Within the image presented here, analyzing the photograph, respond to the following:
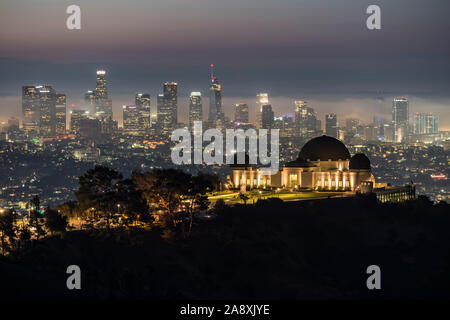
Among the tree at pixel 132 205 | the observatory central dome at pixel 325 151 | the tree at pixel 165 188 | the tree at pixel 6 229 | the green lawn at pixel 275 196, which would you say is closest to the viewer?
the tree at pixel 6 229

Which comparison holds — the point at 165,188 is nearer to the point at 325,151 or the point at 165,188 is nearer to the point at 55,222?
the point at 55,222

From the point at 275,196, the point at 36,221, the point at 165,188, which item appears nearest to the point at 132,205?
the point at 165,188

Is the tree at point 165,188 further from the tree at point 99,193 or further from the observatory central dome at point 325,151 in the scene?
the observatory central dome at point 325,151

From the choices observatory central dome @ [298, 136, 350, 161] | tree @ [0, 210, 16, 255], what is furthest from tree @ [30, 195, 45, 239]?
observatory central dome @ [298, 136, 350, 161]

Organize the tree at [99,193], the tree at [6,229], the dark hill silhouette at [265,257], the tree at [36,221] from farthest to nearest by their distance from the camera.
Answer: the tree at [99,193] < the tree at [36,221] < the tree at [6,229] < the dark hill silhouette at [265,257]

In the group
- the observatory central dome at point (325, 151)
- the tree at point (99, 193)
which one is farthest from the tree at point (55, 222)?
the observatory central dome at point (325, 151)

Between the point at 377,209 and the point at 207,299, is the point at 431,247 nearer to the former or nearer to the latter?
the point at 377,209

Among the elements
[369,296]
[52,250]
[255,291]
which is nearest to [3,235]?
[52,250]
